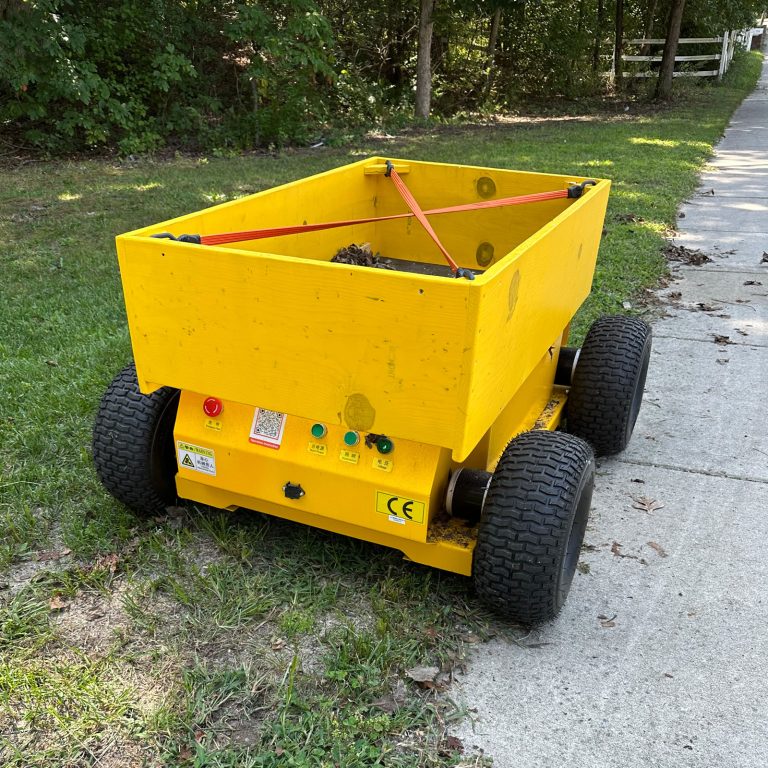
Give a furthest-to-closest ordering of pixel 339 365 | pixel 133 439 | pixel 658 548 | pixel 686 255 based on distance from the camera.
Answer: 1. pixel 686 255
2. pixel 658 548
3. pixel 133 439
4. pixel 339 365

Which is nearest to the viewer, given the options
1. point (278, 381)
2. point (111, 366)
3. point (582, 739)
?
point (582, 739)

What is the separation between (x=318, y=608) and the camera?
249cm

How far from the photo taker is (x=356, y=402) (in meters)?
2.22

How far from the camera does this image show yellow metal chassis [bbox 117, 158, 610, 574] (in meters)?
2.05

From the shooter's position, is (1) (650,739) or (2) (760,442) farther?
(2) (760,442)

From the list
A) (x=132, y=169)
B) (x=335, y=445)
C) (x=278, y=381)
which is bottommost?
(x=132, y=169)

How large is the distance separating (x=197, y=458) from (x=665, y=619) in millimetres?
1665

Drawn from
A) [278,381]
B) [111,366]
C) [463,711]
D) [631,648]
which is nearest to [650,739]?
[631,648]

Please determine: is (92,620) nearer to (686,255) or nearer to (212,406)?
(212,406)

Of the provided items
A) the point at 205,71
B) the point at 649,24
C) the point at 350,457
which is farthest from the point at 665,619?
the point at 649,24

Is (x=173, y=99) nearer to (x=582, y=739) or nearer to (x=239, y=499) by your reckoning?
(x=239, y=499)

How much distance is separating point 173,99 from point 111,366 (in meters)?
8.51

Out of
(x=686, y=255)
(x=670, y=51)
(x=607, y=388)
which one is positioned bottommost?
(x=686, y=255)

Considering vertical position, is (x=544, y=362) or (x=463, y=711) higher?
(x=544, y=362)
